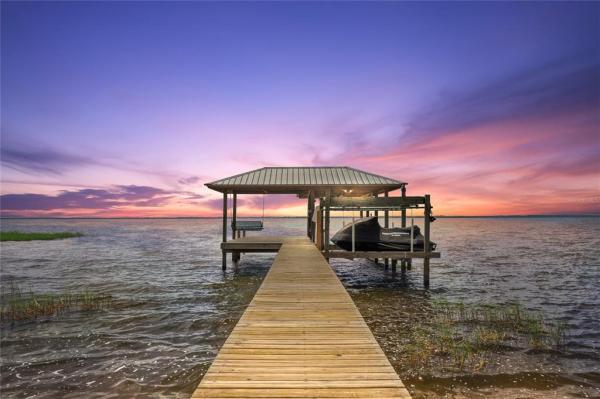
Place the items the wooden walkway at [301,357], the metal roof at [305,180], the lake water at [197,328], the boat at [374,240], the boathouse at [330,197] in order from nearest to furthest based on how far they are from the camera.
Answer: the wooden walkway at [301,357] < the lake water at [197,328] < the boathouse at [330,197] < the boat at [374,240] < the metal roof at [305,180]

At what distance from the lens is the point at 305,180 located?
1647 cm

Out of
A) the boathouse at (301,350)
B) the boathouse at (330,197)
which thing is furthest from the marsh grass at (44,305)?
the boathouse at (301,350)

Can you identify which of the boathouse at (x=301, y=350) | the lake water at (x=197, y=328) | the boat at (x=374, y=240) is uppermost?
the boat at (x=374, y=240)

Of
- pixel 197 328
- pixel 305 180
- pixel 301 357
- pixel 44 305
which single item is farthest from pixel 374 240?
pixel 44 305

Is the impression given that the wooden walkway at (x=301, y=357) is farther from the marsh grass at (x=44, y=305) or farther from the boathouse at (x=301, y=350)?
the marsh grass at (x=44, y=305)

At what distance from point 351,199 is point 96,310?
10.3 meters

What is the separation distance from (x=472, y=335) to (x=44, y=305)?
13.6 meters

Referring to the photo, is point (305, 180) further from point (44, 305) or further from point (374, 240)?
point (44, 305)

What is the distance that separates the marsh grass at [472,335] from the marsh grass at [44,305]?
35.6ft

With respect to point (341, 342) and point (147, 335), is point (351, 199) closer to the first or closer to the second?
point (147, 335)

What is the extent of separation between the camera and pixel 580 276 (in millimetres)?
19078

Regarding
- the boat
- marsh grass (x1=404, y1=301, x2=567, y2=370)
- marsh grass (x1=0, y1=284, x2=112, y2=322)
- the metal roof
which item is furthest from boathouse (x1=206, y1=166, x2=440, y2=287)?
marsh grass (x1=0, y1=284, x2=112, y2=322)

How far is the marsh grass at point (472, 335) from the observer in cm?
700

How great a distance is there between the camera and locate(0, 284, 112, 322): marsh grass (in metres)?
10.5
